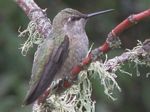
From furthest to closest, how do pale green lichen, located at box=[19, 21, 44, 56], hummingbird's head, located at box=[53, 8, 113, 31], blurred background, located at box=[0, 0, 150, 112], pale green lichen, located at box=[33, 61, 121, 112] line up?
blurred background, located at box=[0, 0, 150, 112], pale green lichen, located at box=[19, 21, 44, 56], hummingbird's head, located at box=[53, 8, 113, 31], pale green lichen, located at box=[33, 61, 121, 112]

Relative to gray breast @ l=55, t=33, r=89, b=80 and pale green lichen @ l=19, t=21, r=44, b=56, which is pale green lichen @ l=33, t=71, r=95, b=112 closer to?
gray breast @ l=55, t=33, r=89, b=80

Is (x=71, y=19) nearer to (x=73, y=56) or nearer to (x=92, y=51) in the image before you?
(x=73, y=56)

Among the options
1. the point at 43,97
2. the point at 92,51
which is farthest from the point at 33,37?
the point at 92,51

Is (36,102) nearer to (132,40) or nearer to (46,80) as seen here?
(46,80)

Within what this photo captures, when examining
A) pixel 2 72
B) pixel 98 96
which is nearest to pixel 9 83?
pixel 2 72

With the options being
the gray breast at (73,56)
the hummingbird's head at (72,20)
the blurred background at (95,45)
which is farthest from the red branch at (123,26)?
the blurred background at (95,45)

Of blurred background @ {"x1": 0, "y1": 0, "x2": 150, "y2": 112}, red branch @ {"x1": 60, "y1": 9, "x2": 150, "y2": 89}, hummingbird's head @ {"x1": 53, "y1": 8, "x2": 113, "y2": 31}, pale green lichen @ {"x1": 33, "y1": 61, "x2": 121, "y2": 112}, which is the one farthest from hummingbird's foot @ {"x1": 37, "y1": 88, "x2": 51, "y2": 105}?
blurred background @ {"x1": 0, "y1": 0, "x2": 150, "y2": 112}
